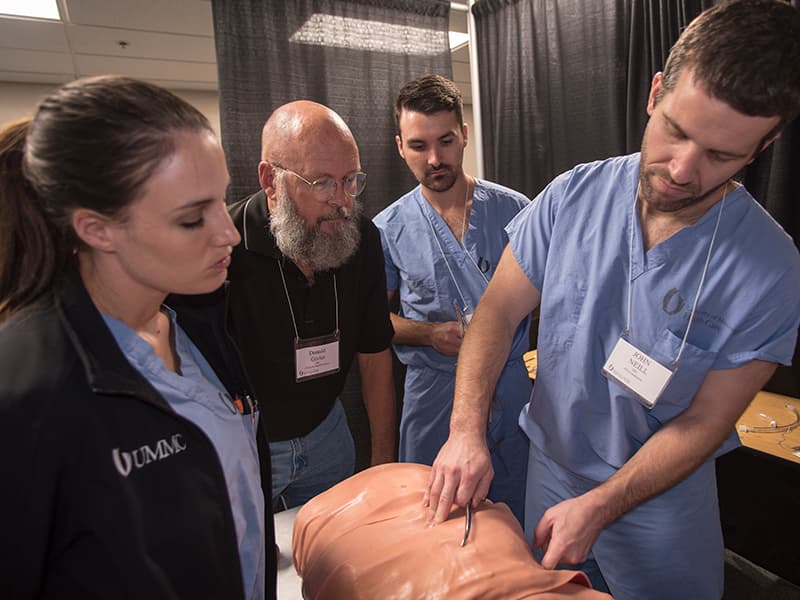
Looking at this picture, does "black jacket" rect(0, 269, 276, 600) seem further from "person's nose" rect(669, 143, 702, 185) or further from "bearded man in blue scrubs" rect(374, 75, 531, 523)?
"bearded man in blue scrubs" rect(374, 75, 531, 523)

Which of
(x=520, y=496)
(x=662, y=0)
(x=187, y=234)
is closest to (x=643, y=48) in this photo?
(x=662, y=0)

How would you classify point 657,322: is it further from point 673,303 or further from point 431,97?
point 431,97

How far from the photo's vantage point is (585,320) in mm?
1175

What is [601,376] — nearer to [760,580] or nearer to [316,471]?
[316,471]

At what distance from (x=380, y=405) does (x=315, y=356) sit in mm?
354

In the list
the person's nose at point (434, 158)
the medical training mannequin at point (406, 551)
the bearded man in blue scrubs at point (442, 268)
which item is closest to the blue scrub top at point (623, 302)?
the medical training mannequin at point (406, 551)

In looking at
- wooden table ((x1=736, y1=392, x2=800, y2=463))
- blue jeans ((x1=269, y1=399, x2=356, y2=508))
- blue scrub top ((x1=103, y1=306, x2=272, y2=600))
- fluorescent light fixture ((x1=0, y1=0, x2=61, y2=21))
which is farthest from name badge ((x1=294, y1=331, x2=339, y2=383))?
fluorescent light fixture ((x1=0, y1=0, x2=61, y2=21))

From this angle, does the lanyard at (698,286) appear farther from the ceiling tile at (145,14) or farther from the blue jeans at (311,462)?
the ceiling tile at (145,14)

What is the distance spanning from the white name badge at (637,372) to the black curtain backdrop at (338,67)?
1.60 m

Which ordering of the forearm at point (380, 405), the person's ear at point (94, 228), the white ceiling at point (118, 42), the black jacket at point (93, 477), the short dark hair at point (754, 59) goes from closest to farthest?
1. the black jacket at point (93, 477)
2. the person's ear at point (94, 228)
3. the short dark hair at point (754, 59)
4. the forearm at point (380, 405)
5. the white ceiling at point (118, 42)

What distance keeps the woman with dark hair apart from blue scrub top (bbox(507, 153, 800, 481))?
2.48 feet

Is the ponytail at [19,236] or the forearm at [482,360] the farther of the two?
the forearm at [482,360]

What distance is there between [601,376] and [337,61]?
1.85 m

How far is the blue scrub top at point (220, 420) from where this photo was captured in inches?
30.6
